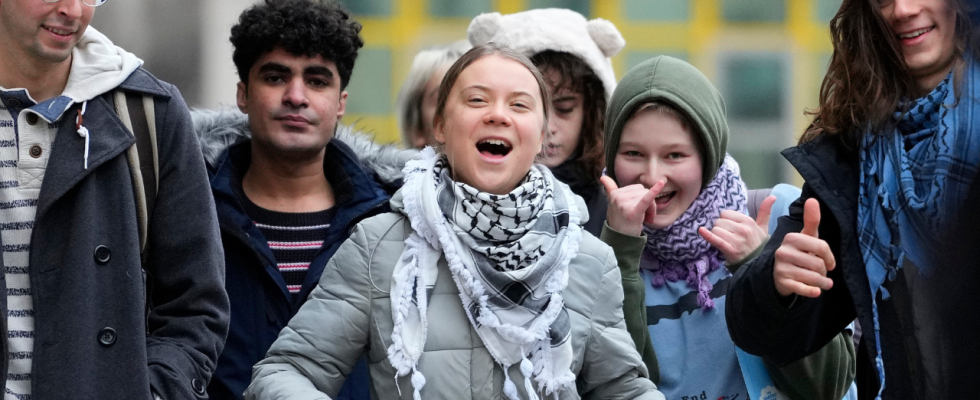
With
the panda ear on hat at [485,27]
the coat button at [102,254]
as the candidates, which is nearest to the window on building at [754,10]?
the panda ear on hat at [485,27]

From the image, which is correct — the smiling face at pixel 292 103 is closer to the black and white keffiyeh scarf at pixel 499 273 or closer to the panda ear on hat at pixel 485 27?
the panda ear on hat at pixel 485 27

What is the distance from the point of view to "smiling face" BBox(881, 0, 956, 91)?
2.48 meters

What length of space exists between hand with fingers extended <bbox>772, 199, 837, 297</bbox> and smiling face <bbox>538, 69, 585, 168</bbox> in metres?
1.36

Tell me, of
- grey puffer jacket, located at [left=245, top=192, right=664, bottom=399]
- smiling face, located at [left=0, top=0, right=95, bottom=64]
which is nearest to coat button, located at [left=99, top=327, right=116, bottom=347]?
grey puffer jacket, located at [left=245, top=192, right=664, bottom=399]

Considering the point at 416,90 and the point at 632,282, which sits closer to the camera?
the point at 632,282

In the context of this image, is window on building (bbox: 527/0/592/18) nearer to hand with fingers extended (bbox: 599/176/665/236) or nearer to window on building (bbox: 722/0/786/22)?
window on building (bbox: 722/0/786/22)

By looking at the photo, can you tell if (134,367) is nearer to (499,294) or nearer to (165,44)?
(499,294)

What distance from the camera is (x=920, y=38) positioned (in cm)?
252

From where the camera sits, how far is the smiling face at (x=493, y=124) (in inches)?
107

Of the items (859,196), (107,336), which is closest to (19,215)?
(107,336)

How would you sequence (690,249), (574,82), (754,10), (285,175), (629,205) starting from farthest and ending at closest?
(754,10) < (574,82) < (285,175) < (690,249) < (629,205)

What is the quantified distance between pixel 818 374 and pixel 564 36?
1587mm

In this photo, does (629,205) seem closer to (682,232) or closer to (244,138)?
(682,232)

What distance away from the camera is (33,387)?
2.50m
